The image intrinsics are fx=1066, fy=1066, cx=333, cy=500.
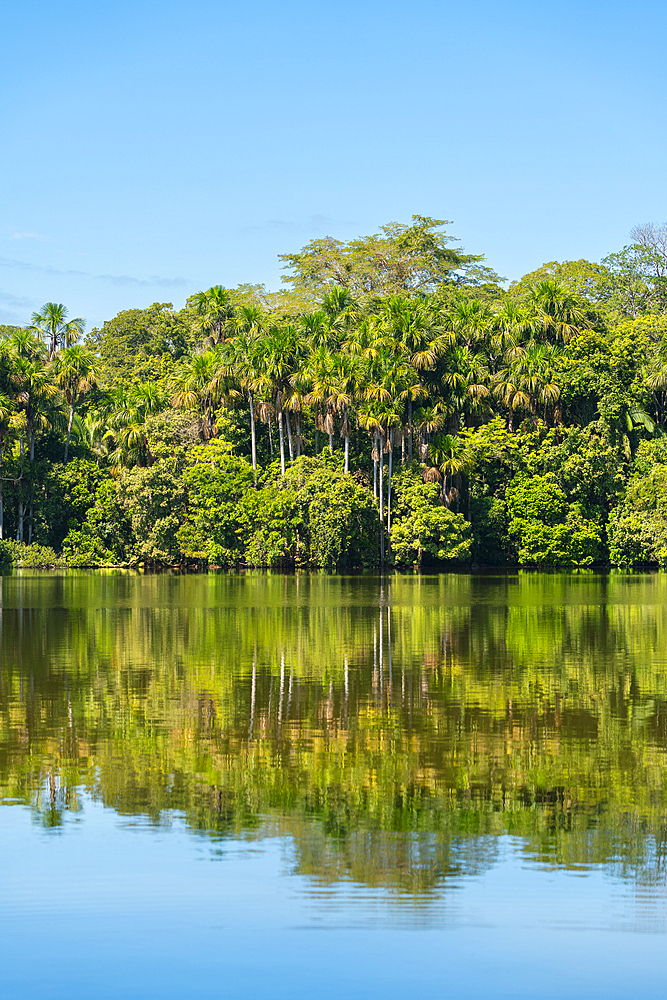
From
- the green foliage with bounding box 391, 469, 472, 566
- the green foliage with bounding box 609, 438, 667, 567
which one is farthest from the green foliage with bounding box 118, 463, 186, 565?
the green foliage with bounding box 609, 438, 667, 567

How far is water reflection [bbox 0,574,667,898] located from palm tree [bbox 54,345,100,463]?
45.1m

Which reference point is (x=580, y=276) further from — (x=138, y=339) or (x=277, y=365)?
(x=138, y=339)

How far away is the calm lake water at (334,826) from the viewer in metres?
5.49

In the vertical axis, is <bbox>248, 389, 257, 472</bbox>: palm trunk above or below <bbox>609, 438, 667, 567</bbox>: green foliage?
above

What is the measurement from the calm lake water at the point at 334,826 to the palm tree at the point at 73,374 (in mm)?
51387

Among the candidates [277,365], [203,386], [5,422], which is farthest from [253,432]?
[5,422]

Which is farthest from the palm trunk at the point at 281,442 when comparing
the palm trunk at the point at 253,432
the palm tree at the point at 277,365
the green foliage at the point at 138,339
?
the green foliage at the point at 138,339

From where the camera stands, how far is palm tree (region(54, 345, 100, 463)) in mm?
67250

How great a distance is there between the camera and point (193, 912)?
6191 mm

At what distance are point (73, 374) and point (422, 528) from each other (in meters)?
25.1

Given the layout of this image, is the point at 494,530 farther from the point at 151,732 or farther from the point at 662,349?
the point at 151,732

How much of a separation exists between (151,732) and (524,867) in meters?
5.54

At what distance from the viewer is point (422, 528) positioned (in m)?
58.5

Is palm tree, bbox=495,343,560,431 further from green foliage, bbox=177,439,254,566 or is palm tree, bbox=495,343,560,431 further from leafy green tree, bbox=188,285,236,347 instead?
leafy green tree, bbox=188,285,236,347
